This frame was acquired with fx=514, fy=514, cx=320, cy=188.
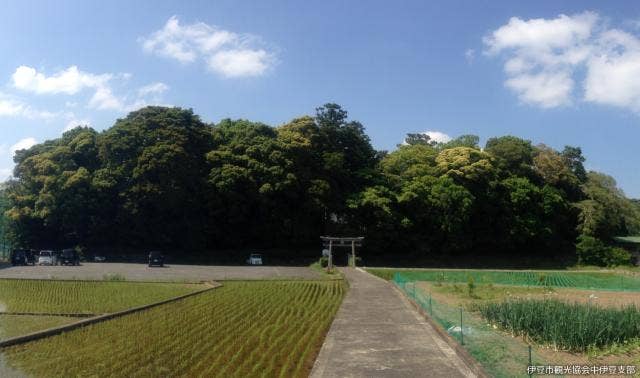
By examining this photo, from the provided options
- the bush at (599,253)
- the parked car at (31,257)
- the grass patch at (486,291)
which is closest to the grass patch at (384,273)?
the grass patch at (486,291)

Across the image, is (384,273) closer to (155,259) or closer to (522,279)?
(522,279)

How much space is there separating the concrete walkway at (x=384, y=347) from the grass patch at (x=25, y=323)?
259 inches

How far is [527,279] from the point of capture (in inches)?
1051

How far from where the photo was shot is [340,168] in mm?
43031

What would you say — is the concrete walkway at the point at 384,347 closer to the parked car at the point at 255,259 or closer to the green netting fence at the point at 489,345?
the green netting fence at the point at 489,345

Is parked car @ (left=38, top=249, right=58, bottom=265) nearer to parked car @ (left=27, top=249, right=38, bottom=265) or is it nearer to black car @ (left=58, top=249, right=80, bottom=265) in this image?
black car @ (left=58, top=249, right=80, bottom=265)

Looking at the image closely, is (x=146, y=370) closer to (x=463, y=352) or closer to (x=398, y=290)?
(x=463, y=352)

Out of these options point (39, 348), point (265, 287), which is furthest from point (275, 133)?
point (39, 348)

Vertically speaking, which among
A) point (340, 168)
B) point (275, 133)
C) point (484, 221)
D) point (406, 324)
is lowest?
point (406, 324)

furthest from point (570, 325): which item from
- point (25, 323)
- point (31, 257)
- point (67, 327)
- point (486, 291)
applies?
point (31, 257)

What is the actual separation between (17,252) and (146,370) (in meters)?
32.3

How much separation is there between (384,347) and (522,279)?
1883cm

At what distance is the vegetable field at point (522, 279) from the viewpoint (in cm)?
2470

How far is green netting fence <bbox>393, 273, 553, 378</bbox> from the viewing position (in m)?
8.52
